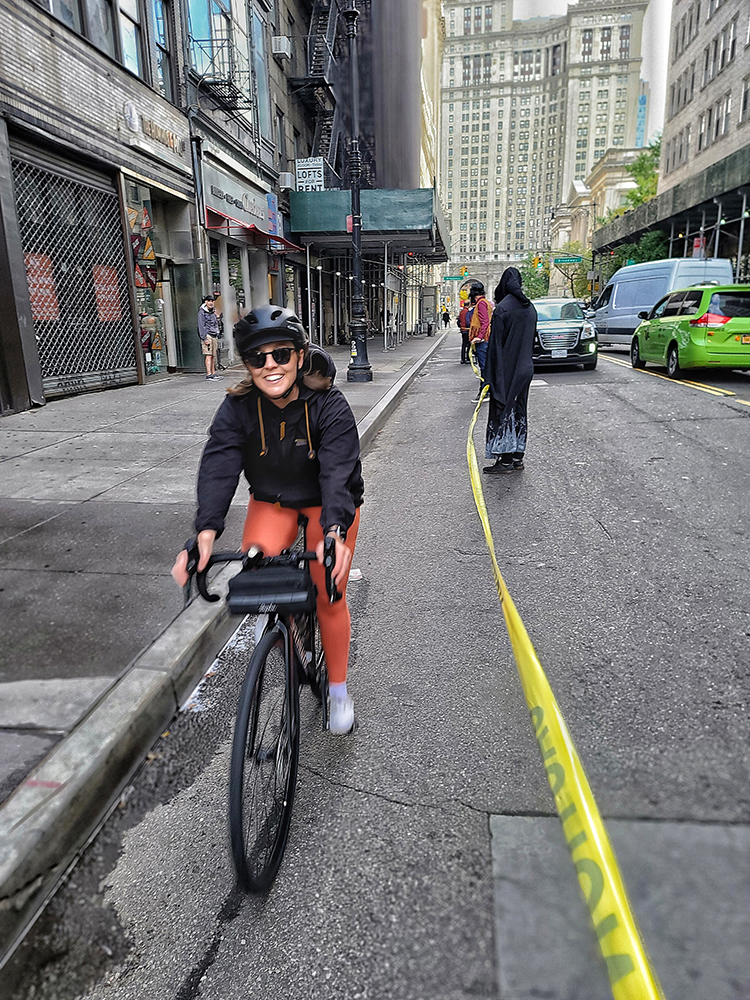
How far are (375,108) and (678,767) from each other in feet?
131

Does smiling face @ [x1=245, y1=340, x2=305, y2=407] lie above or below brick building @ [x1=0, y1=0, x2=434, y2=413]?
below

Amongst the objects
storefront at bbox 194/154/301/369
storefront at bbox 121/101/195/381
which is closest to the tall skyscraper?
storefront at bbox 194/154/301/369

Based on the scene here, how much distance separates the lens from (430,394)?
620 inches

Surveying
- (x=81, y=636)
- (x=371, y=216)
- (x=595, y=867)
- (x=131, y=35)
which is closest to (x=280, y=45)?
(x=371, y=216)

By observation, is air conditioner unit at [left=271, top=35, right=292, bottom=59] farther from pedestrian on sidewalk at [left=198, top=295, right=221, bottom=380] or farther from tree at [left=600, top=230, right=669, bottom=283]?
tree at [left=600, top=230, right=669, bottom=283]

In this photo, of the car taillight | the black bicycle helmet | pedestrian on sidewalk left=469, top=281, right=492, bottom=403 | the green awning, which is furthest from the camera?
the green awning

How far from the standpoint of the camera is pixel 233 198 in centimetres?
2005

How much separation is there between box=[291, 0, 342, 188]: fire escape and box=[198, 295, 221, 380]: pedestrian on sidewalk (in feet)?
48.1

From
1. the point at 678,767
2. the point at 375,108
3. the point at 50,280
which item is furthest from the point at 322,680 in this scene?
the point at 375,108

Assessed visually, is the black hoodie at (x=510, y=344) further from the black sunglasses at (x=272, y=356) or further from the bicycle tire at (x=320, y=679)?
the black sunglasses at (x=272, y=356)

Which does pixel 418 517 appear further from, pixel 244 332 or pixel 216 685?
pixel 244 332

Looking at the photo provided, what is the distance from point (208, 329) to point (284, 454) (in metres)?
14.7

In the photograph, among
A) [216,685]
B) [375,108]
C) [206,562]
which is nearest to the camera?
[206,562]

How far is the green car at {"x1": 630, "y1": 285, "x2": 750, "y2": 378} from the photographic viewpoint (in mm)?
13758
